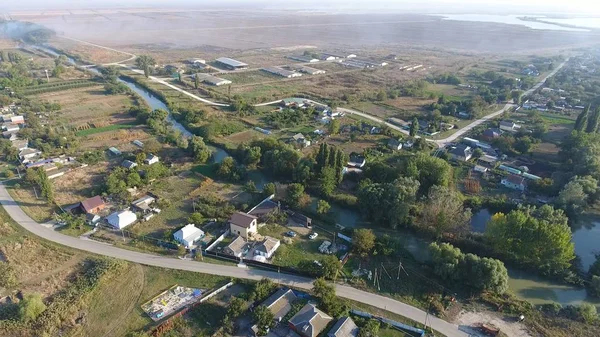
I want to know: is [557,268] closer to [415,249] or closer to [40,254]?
[415,249]

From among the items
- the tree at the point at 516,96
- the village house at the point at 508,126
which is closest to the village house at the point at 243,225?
the village house at the point at 508,126

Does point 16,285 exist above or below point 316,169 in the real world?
below

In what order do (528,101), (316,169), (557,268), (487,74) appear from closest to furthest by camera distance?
(557,268), (316,169), (528,101), (487,74)

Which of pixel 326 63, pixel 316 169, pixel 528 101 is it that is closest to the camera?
pixel 316 169

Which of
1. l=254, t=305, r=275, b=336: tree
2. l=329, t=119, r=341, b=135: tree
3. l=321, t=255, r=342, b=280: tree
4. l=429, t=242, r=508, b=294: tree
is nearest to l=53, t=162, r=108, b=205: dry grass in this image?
l=254, t=305, r=275, b=336: tree

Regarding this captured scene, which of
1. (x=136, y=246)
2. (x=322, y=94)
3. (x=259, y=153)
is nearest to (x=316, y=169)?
(x=259, y=153)

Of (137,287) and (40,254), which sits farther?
(40,254)
